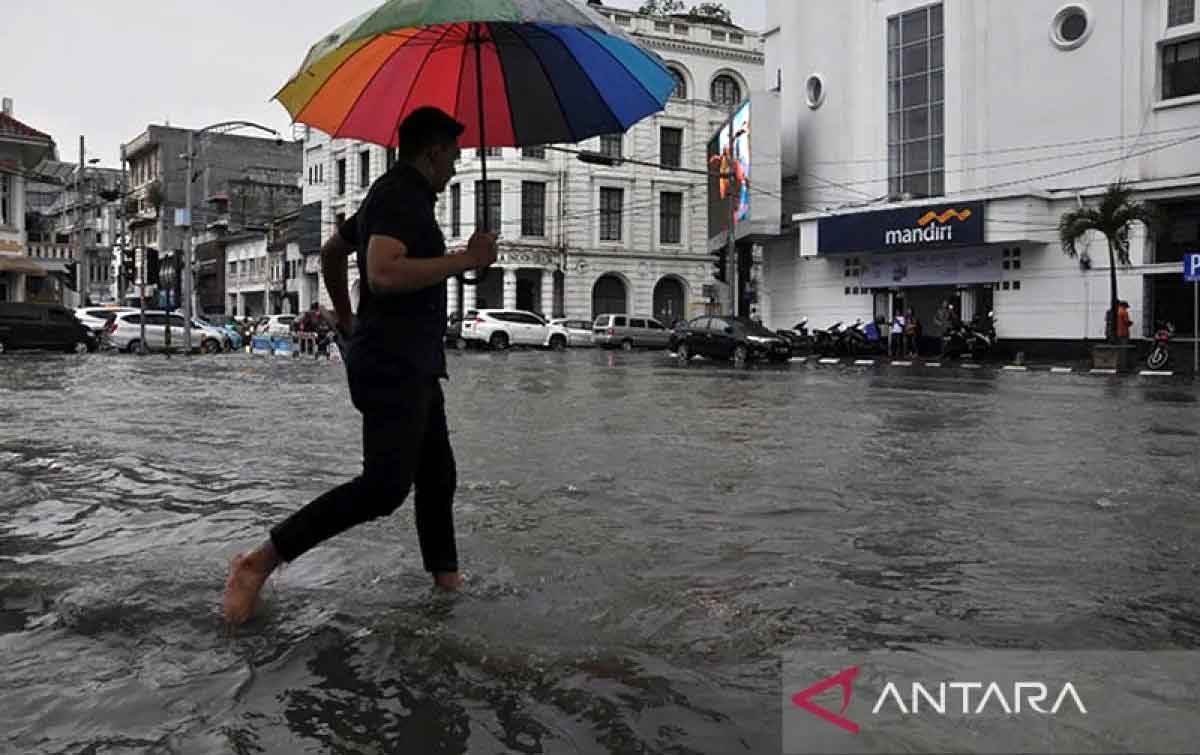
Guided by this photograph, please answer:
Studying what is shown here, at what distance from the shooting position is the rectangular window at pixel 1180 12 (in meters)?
26.8

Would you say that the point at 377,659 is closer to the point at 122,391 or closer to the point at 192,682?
the point at 192,682

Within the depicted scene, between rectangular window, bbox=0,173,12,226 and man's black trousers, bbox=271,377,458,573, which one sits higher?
rectangular window, bbox=0,173,12,226

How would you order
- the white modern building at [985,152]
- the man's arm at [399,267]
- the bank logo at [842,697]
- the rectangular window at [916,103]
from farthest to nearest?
the rectangular window at [916,103]
the white modern building at [985,152]
the man's arm at [399,267]
the bank logo at [842,697]

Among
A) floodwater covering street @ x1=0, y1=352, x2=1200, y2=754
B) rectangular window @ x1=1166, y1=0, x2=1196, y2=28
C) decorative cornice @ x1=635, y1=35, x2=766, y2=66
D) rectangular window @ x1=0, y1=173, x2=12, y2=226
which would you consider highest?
decorative cornice @ x1=635, y1=35, x2=766, y2=66

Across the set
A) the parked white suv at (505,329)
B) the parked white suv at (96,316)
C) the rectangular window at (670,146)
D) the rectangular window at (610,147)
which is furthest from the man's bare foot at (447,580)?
the rectangular window at (670,146)

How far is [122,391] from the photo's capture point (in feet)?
51.4

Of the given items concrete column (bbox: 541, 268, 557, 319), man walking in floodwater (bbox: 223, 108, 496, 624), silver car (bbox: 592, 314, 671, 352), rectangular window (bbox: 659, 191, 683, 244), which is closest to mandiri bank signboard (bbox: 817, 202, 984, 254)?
silver car (bbox: 592, 314, 671, 352)

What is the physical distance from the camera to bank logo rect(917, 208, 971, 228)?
98.6 feet

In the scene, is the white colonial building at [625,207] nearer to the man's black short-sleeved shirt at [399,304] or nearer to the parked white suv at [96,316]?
the parked white suv at [96,316]

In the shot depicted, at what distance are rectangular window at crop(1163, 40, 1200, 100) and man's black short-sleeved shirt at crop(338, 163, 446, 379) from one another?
29119mm

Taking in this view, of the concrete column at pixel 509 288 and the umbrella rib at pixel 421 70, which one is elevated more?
the concrete column at pixel 509 288

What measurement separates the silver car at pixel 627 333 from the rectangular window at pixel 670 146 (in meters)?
11.9

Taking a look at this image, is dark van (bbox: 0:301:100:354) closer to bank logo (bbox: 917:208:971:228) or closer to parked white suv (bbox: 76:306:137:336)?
parked white suv (bbox: 76:306:137:336)

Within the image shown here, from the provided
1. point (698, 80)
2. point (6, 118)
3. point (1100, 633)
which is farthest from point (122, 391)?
point (698, 80)
